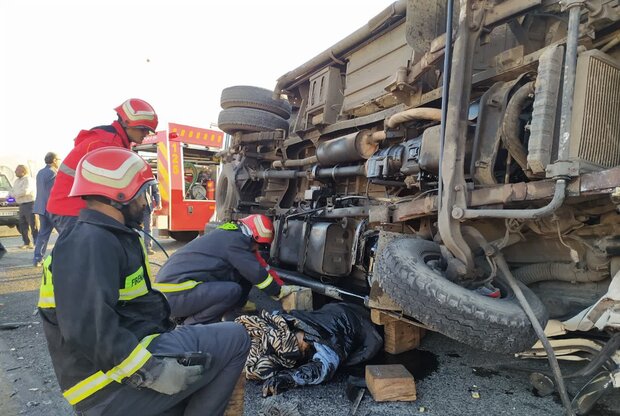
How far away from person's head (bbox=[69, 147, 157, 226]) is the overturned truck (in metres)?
1.17

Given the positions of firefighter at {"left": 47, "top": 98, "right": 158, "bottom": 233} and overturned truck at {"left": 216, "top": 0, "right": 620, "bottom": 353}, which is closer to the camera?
overturned truck at {"left": 216, "top": 0, "right": 620, "bottom": 353}

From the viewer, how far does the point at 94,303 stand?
1217 mm

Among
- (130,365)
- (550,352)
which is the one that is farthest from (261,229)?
(550,352)

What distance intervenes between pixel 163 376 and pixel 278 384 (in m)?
1.02

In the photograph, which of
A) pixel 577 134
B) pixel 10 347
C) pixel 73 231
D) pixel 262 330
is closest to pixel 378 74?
pixel 577 134

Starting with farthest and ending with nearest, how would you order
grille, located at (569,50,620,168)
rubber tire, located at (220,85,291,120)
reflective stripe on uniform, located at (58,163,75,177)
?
rubber tire, located at (220,85,291,120), reflective stripe on uniform, located at (58,163,75,177), grille, located at (569,50,620,168)

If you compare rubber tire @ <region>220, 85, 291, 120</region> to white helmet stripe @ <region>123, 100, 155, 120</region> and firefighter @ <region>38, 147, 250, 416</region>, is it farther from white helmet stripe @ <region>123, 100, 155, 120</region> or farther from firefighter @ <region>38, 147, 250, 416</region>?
firefighter @ <region>38, 147, 250, 416</region>

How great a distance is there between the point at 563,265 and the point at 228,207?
405cm

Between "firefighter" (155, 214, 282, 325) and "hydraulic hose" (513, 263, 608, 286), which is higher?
"hydraulic hose" (513, 263, 608, 286)

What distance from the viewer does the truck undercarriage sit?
158 centimetres

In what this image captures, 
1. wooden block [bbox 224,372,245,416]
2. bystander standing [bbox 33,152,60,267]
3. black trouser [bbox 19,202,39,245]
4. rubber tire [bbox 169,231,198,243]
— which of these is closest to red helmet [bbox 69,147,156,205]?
wooden block [bbox 224,372,245,416]

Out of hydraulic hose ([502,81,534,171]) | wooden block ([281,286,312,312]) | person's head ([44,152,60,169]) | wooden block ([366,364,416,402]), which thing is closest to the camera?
hydraulic hose ([502,81,534,171])

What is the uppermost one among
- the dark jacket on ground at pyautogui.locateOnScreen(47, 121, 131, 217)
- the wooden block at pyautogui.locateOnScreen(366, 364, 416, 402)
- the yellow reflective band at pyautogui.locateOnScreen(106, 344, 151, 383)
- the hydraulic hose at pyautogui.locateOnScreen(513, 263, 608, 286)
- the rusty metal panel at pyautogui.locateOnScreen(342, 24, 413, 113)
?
the rusty metal panel at pyautogui.locateOnScreen(342, 24, 413, 113)

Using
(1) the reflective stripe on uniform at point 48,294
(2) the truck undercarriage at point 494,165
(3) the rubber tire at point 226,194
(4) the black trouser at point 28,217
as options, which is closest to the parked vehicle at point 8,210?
(4) the black trouser at point 28,217
